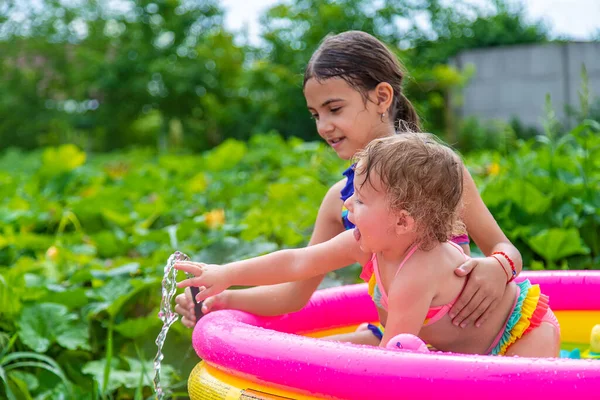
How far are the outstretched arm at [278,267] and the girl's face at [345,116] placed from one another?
27cm

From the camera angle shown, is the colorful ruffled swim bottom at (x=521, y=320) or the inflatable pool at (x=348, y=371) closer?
the inflatable pool at (x=348, y=371)

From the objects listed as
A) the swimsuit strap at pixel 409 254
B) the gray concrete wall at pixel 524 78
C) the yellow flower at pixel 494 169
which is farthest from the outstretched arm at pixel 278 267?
the gray concrete wall at pixel 524 78

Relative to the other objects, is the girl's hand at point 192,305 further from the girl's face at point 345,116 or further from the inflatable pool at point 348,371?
the girl's face at point 345,116

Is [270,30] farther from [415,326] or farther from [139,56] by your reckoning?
[415,326]

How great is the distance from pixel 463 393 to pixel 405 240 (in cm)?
A: 43

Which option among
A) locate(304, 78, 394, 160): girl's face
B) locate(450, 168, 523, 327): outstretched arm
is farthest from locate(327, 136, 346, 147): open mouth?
locate(450, 168, 523, 327): outstretched arm

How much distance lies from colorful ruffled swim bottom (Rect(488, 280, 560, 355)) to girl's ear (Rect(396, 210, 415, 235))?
1.19ft

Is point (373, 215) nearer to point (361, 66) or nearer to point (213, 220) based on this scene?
point (361, 66)

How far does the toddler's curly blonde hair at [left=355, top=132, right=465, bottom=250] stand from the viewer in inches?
63.4

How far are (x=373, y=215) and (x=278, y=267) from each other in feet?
1.26

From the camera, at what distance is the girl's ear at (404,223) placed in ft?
5.38

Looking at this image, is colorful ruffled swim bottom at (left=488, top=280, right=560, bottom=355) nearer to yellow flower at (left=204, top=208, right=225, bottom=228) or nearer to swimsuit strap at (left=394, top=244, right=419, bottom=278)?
swimsuit strap at (left=394, top=244, right=419, bottom=278)

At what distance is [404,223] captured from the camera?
5.42 ft

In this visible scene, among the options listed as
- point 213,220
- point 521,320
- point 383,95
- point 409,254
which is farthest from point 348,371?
point 213,220
